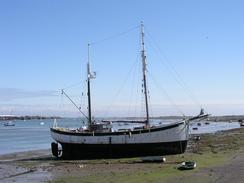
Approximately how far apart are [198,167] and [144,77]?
17307 millimetres

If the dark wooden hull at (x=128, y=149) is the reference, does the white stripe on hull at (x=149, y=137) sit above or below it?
above

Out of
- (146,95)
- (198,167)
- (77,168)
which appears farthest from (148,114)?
(198,167)

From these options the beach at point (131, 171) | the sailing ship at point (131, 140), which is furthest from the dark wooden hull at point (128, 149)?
the beach at point (131, 171)

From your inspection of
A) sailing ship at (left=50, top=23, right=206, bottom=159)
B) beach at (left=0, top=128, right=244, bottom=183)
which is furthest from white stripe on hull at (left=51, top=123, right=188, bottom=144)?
beach at (left=0, top=128, right=244, bottom=183)

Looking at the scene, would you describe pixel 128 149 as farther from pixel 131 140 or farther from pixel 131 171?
pixel 131 171

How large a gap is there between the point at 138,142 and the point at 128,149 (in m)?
1.11

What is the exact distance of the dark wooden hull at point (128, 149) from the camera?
44.7 m

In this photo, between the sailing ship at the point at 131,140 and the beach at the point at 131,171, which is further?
the sailing ship at the point at 131,140

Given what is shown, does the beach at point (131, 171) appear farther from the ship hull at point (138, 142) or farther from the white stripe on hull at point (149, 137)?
the white stripe on hull at point (149, 137)

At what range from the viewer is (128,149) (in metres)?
45.2

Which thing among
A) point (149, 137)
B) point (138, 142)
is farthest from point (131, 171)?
point (138, 142)

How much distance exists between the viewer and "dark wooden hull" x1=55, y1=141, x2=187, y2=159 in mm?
44719

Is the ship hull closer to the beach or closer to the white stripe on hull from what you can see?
the white stripe on hull

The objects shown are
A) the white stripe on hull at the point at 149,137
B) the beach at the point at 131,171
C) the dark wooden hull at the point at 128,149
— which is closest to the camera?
the beach at the point at 131,171
